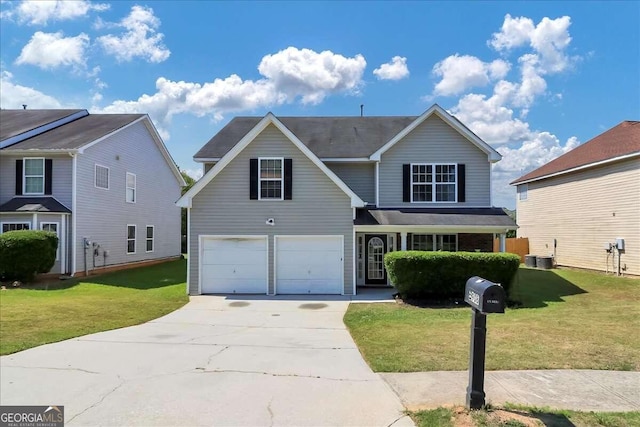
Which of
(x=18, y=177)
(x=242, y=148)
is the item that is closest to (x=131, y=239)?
(x=18, y=177)

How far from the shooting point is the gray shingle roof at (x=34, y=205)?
17.7 m

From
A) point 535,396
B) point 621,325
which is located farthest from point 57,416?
point 621,325

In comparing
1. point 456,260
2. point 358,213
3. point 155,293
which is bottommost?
point 155,293

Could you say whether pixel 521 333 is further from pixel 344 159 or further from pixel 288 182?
pixel 344 159

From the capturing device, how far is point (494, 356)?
7000 millimetres

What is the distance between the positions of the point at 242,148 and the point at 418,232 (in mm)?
7349

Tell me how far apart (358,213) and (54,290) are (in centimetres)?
1153

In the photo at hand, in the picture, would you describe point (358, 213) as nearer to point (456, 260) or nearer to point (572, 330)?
point (456, 260)

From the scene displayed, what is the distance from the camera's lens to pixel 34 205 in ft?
58.7

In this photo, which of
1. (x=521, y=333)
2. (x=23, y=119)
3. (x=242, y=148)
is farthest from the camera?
(x=23, y=119)

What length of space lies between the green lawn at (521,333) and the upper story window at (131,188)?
15660mm

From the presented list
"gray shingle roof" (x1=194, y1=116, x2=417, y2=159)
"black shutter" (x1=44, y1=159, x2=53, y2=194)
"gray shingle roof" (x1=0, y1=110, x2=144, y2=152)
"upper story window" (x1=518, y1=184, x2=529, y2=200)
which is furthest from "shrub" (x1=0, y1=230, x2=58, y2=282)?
"upper story window" (x1=518, y1=184, x2=529, y2=200)

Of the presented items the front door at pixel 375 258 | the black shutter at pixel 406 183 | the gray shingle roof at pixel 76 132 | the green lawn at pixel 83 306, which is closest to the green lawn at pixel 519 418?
the green lawn at pixel 83 306

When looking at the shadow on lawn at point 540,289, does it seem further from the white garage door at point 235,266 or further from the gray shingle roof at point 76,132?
the gray shingle roof at point 76,132
